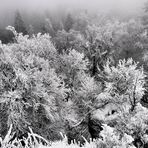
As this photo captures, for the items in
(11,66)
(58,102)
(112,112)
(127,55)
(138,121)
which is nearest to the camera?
(138,121)

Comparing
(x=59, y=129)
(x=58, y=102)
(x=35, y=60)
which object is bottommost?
(x=59, y=129)

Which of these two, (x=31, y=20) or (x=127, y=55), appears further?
(x=31, y=20)

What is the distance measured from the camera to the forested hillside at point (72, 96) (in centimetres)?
998

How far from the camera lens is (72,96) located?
19.7m

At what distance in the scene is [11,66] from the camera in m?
11.7

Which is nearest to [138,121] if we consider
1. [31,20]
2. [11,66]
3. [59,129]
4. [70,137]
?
[59,129]

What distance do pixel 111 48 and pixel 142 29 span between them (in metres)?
5.33

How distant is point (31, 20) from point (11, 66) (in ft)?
222

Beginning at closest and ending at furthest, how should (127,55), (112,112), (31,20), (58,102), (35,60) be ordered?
(58,102), (35,60), (112,112), (127,55), (31,20)

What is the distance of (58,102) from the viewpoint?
14.2m

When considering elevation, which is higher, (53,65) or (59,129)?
(53,65)

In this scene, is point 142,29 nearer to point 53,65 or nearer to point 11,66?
point 53,65

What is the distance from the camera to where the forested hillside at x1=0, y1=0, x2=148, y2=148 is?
9.98 m

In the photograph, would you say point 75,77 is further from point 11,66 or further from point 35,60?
point 11,66
